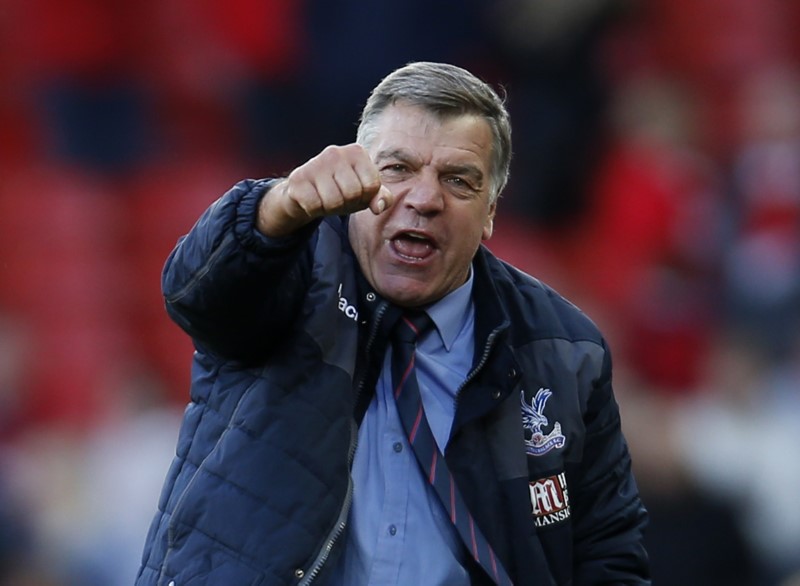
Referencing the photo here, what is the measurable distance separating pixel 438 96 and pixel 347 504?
0.68 metres

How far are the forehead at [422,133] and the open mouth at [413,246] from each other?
13 cm

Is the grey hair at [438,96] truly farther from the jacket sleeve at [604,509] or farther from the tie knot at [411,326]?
the jacket sleeve at [604,509]

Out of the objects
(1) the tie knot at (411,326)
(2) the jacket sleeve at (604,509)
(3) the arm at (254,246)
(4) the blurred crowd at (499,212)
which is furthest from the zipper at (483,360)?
(4) the blurred crowd at (499,212)

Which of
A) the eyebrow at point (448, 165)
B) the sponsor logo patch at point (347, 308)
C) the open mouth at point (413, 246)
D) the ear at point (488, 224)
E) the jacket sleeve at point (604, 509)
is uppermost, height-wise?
the eyebrow at point (448, 165)

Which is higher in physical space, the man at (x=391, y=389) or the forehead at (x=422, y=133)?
the forehead at (x=422, y=133)

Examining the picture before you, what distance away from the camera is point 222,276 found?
217cm

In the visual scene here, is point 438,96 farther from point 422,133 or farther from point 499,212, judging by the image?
point 499,212

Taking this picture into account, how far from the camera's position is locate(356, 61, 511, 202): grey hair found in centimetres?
254

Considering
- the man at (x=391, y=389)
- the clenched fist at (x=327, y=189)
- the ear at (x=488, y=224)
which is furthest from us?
the ear at (x=488, y=224)

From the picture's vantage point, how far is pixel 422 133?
2.52 metres

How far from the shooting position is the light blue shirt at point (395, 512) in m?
2.37

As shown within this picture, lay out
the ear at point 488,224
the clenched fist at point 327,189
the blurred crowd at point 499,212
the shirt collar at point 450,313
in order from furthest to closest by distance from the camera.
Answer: the blurred crowd at point 499,212 → the ear at point 488,224 → the shirt collar at point 450,313 → the clenched fist at point 327,189

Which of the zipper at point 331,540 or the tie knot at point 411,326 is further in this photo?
the tie knot at point 411,326

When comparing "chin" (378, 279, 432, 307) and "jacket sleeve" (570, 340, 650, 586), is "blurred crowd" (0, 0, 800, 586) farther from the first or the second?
"chin" (378, 279, 432, 307)
